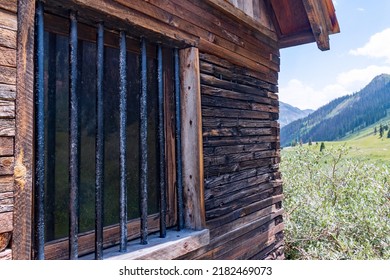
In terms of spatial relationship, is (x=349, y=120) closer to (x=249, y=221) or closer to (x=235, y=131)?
(x=249, y=221)

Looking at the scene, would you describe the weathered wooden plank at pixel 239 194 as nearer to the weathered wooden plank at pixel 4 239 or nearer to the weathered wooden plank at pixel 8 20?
the weathered wooden plank at pixel 4 239

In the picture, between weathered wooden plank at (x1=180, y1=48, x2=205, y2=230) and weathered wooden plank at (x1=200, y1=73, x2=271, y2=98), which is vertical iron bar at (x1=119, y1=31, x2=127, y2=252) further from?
weathered wooden plank at (x1=200, y1=73, x2=271, y2=98)

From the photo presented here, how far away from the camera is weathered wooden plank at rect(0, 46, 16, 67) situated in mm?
Answer: 1584

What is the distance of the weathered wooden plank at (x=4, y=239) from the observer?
1.54 meters

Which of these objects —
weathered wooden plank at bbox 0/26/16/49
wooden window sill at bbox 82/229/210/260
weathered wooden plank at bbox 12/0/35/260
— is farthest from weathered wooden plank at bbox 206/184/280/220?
weathered wooden plank at bbox 0/26/16/49

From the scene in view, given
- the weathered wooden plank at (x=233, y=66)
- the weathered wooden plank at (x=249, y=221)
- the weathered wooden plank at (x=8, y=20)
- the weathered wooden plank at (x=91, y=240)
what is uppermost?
the weathered wooden plank at (x=233, y=66)

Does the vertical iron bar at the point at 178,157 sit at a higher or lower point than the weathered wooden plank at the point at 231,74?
lower

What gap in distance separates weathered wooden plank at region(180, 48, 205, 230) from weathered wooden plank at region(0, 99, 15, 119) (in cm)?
146

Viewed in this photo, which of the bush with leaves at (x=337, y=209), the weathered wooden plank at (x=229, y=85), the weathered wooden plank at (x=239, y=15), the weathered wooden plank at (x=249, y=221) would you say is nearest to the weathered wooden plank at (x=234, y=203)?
the weathered wooden plank at (x=249, y=221)

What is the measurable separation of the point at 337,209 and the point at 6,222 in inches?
316

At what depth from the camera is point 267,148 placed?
4.22 m

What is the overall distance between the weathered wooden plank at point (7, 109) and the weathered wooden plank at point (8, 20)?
1.23 feet
